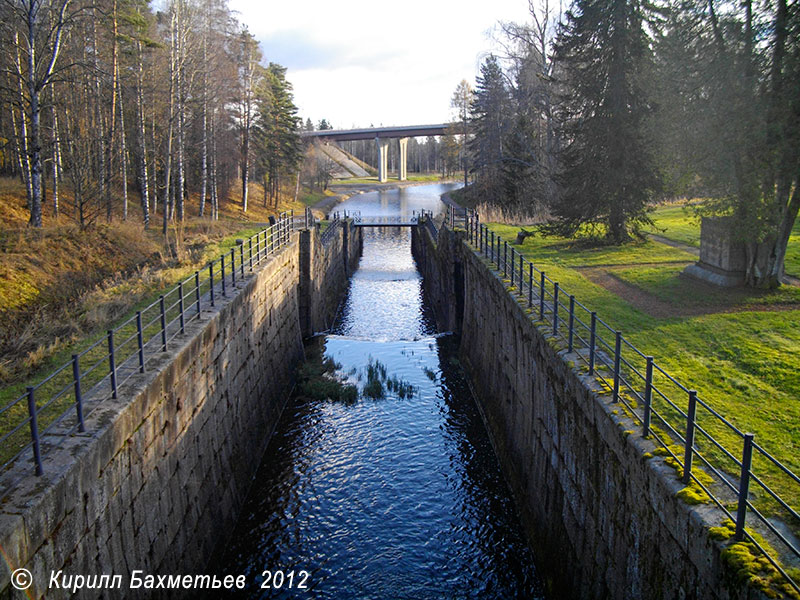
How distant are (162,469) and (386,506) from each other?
4827 mm

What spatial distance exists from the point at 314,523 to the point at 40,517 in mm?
6861

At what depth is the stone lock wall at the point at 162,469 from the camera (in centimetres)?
607

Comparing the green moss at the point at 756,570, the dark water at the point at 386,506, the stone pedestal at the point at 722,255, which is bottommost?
the dark water at the point at 386,506

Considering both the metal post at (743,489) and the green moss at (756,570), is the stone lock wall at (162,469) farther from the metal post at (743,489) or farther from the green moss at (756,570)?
the metal post at (743,489)

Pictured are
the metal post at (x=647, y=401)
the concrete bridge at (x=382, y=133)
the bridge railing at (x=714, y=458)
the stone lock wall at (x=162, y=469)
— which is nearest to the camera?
the bridge railing at (x=714, y=458)

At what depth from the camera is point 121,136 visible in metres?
29.5

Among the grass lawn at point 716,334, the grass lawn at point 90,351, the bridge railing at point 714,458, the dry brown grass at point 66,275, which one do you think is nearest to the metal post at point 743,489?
the bridge railing at point 714,458

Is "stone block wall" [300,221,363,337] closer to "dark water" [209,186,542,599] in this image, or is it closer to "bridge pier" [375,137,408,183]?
"dark water" [209,186,542,599]

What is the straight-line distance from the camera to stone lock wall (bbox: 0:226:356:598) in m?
6.07

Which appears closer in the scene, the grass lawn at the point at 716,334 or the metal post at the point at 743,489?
the metal post at the point at 743,489

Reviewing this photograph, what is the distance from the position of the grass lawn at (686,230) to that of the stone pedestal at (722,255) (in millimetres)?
486

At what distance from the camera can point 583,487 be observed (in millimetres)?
8938

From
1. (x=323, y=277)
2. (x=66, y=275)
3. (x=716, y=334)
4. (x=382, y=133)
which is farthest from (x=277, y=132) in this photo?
(x=382, y=133)

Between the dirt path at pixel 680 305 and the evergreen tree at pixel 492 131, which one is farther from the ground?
the evergreen tree at pixel 492 131
